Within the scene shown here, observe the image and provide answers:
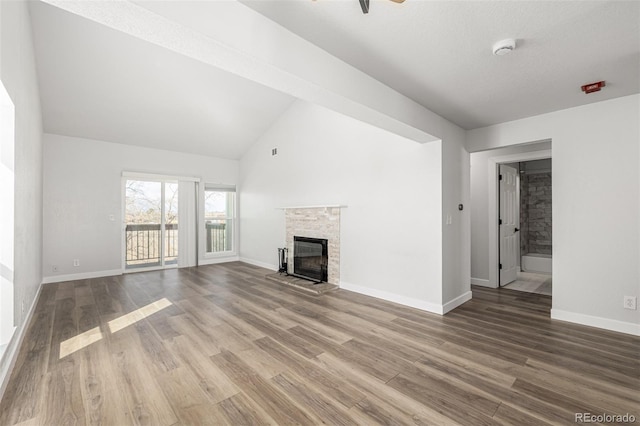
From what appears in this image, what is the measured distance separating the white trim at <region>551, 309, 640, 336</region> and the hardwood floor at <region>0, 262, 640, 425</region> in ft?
0.42

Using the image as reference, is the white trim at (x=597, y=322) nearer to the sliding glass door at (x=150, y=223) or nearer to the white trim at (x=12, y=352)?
the white trim at (x=12, y=352)

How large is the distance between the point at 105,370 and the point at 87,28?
3896 mm

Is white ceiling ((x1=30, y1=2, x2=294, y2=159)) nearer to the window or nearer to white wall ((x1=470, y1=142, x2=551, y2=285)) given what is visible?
the window

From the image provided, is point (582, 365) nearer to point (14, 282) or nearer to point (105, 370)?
point (105, 370)

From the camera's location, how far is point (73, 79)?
4.13 metres

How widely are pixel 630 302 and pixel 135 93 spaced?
23.5 ft

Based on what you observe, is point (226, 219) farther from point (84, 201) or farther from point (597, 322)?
point (597, 322)

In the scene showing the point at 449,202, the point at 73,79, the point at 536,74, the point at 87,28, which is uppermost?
the point at 87,28

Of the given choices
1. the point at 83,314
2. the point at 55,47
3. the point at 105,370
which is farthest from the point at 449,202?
the point at 55,47

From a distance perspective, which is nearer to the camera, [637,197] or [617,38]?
[617,38]

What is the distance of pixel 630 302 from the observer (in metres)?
2.91

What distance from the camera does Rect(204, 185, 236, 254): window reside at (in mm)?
7145

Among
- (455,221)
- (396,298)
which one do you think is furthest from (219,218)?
(455,221)

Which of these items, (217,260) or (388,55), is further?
(217,260)
